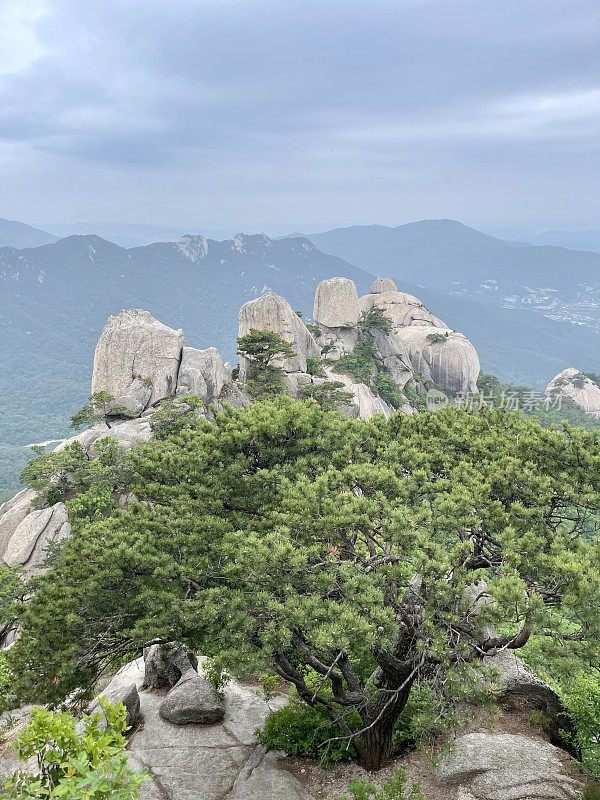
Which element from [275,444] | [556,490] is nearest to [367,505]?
[275,444]

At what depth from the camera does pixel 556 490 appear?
29.8 feet

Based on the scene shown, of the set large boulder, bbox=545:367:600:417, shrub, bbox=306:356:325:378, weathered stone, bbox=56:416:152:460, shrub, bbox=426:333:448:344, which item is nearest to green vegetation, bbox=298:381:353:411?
shrub, bbox=306:356:325:378

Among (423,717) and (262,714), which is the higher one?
(423,717)

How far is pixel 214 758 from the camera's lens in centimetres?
1091

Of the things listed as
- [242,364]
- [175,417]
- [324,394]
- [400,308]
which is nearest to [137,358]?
[242,364]

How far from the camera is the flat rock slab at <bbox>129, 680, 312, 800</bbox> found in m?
9.77

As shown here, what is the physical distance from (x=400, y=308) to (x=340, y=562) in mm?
66223

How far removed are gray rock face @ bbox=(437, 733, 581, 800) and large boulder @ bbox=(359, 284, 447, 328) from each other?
205 feet

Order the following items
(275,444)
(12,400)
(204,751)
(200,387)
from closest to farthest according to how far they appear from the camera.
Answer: (275,444) < (204,751) < (200,387) < (12,400)

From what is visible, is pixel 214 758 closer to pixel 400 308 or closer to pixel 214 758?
pixel 214 758

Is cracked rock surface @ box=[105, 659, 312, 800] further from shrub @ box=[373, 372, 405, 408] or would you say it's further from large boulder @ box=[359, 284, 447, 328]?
large boulder @ box=[359, 284, 447, 328]

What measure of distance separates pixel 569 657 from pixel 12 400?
150 meters

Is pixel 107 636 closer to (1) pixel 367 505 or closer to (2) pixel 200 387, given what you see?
(1) pixel 367 505

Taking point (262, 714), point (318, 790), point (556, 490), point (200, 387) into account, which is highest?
point (556, 490)
